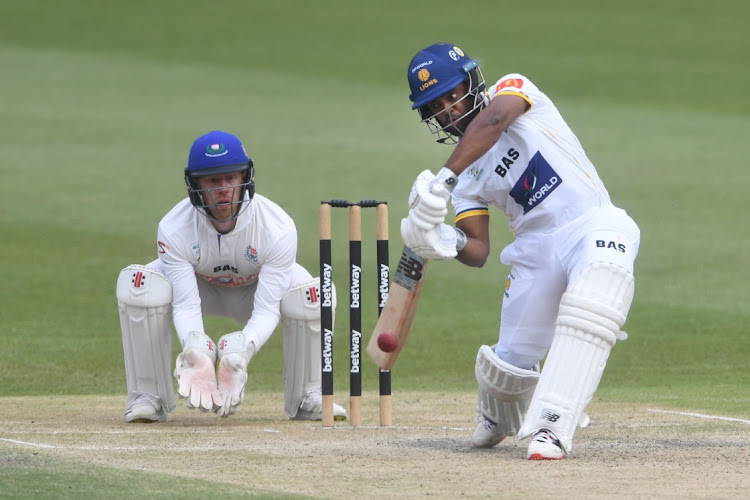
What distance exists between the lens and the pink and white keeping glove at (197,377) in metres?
5.77

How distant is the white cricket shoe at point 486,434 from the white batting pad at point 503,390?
2 centimetres

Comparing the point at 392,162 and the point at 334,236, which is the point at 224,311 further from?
the point at 392,162

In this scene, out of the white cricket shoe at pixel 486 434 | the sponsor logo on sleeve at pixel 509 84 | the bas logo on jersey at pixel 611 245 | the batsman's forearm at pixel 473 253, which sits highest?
the sponsor logo on sleeve at pixel 509 84

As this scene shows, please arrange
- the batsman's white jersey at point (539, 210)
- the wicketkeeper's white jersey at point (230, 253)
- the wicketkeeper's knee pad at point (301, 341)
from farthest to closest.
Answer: the wicketkeeper's knee pad at point (301, 341)
the wicketkeeper's white jersey at point (230, 253)
the batsman's white jersey at point (539, 210)

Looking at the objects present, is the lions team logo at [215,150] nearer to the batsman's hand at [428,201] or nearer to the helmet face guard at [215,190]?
the helmet face guard at [215,190]

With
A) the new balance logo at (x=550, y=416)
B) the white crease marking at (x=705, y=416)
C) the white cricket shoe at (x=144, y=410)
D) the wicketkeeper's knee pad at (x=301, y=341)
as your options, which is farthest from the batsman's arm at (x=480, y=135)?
the white cricket shoe at (x=144, y=410)

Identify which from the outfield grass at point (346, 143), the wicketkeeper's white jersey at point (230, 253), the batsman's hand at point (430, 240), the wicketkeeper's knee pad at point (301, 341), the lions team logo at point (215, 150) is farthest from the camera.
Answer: the outfield grass at point (346, 143)

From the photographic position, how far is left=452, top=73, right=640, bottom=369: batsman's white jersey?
519 cm

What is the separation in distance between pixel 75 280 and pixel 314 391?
5496 millimetres

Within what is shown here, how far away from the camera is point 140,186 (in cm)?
1587

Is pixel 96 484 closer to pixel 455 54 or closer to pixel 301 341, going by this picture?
pixel 455 54

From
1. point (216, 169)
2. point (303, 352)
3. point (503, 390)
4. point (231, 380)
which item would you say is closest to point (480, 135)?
point (503, 390)

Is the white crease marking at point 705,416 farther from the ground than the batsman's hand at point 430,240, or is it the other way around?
the batsman's hand at point 430,240

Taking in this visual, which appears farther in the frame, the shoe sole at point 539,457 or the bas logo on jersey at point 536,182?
the bas logo on jersey at point 536,182
